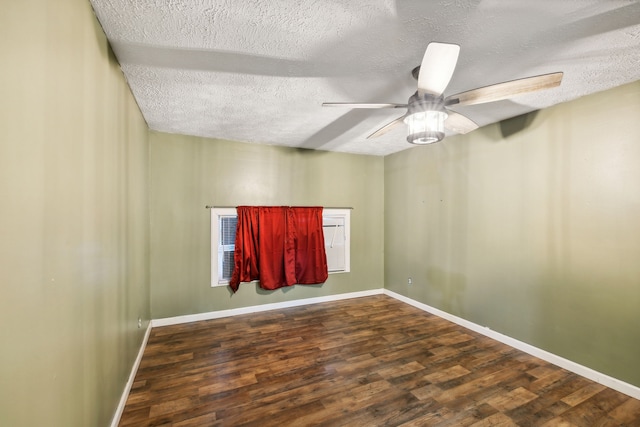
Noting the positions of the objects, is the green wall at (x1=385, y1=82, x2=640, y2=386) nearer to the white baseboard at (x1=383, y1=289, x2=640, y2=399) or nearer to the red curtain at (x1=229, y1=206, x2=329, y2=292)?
the white baseboard at (x1=383, y1=289, x2=640, y2=399)

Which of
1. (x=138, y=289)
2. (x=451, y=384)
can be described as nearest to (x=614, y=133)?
(x=451, y=384)

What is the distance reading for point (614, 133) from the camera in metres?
2.30

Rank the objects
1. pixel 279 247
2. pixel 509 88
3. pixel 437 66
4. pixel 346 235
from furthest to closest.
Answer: pixel 346 235 < pixel 279 247 < pixel 509 88 < pixel 437 66

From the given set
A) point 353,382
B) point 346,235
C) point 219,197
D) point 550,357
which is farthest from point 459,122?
point 219,197

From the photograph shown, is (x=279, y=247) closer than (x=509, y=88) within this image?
No

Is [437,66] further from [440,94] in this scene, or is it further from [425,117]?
[425,117]

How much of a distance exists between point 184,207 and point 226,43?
8.33 feet

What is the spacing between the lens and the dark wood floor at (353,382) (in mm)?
1947

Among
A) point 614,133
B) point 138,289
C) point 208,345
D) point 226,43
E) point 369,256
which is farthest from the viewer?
point 369,256

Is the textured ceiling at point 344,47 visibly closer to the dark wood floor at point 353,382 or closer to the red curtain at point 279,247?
the red curtain at point 279,247

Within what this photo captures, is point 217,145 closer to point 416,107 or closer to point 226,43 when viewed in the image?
point 226,43

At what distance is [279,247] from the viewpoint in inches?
162

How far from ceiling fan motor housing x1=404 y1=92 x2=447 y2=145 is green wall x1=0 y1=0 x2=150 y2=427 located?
6.26ft

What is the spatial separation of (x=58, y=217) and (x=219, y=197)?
2805 mm
